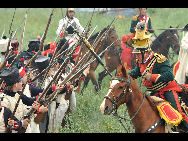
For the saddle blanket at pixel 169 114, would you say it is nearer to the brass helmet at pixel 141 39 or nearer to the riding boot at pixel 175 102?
the riding boot at pixel 175 102

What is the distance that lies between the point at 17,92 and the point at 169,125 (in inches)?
122

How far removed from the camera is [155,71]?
514 cm

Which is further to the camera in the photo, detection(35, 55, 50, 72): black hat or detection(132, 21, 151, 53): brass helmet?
detection(35, 55, 50, 72): black hat

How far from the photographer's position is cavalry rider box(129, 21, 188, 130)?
4.89 m

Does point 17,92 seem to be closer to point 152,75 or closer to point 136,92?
point 136,92

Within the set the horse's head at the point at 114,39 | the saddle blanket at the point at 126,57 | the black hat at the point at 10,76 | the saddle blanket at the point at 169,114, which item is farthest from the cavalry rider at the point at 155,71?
the saddle blanket at the point at 126,57

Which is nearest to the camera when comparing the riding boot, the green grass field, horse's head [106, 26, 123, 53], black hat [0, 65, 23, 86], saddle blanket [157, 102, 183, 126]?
black hat [0, 65, 23, 86]

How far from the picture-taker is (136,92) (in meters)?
4.65

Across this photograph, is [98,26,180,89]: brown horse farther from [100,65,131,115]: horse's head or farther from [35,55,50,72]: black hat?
[100,65,131,115]: horse's head

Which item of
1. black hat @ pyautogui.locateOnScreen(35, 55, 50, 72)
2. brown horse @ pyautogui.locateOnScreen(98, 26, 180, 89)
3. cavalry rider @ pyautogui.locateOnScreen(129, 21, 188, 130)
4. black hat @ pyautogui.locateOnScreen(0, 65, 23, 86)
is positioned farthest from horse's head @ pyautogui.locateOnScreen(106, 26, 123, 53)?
black hat @ pyautogui.locateOnScreen(0, 65, 23, 86)

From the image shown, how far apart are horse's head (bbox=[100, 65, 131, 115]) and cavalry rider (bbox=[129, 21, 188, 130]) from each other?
2.32 ft

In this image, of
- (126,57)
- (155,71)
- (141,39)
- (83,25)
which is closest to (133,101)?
(155,71)

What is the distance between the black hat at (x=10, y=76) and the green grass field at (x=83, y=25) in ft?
5.65

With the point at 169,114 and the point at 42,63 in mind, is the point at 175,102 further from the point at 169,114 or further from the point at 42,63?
the point at 42,63
